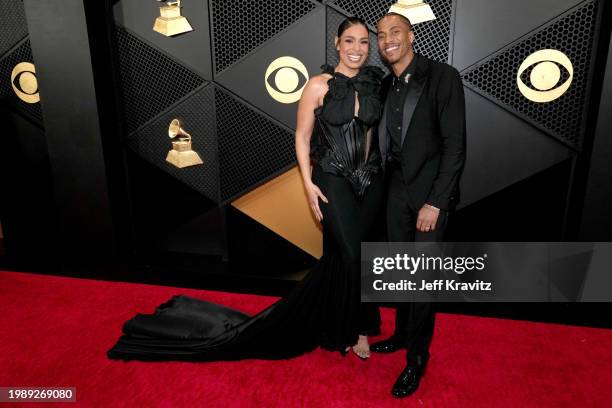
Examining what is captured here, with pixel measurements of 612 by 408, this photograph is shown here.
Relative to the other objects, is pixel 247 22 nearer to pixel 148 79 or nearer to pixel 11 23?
pixel 148 79

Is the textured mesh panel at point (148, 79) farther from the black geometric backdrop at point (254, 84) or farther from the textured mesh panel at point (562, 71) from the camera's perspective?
the textured mesh panel at point (562, 71)

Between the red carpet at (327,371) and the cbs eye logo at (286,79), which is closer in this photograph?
the red carpet at (327,371)

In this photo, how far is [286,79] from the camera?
10.9 feet

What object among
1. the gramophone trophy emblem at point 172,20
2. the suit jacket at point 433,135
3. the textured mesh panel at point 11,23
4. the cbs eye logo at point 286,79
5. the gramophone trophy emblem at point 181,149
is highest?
the textured mesh panel at point 11,23

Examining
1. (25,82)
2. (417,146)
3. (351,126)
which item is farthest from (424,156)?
(25,82)

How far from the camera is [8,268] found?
147 inches

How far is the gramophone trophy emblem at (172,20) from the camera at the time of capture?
10.9 ft

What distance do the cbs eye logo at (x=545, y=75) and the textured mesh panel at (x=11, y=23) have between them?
3.67 m

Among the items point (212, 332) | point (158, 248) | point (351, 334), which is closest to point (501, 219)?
point (351, 334)

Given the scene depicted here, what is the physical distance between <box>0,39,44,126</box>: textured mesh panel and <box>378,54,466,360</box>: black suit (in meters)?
3.03

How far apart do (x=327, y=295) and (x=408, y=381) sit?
Answer: 57 cm

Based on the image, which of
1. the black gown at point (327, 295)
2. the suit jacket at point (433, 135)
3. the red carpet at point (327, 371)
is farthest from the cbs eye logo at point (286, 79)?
the red carpet at point (327, 371)

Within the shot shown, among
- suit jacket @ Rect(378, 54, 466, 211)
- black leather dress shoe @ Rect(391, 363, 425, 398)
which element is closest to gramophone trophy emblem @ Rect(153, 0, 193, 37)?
suit jacket @ Rect(378, 54, 466, 211)

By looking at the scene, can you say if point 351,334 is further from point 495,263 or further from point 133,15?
point 133,15
